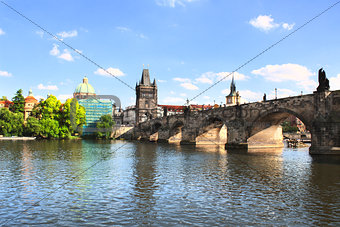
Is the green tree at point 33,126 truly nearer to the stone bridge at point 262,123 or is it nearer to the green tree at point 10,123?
the green tree at point 10,123

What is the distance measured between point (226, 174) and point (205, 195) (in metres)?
5.92

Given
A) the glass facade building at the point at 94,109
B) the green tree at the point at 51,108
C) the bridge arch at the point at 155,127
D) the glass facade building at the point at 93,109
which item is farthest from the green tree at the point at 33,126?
the glass facade building at the point at 94,109

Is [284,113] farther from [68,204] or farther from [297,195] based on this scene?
[68,204]

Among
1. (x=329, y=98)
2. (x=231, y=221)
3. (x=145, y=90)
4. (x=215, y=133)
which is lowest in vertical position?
(x=231, y=221)

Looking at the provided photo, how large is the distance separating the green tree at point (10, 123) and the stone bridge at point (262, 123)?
34759 mm

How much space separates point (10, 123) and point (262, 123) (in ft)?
191

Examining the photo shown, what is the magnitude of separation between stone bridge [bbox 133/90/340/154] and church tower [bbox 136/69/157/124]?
52.5 metres

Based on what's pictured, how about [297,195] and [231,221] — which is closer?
[231,221]

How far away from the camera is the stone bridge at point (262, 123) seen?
91.5ft

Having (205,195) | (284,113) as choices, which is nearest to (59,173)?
(205,195)

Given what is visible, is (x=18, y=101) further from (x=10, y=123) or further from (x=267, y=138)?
(x=267, y=138)

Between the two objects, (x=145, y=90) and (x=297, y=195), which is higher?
(x=145, y=90)

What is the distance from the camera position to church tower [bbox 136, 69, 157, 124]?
392 feet

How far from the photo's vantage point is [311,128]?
28984 millimetres
